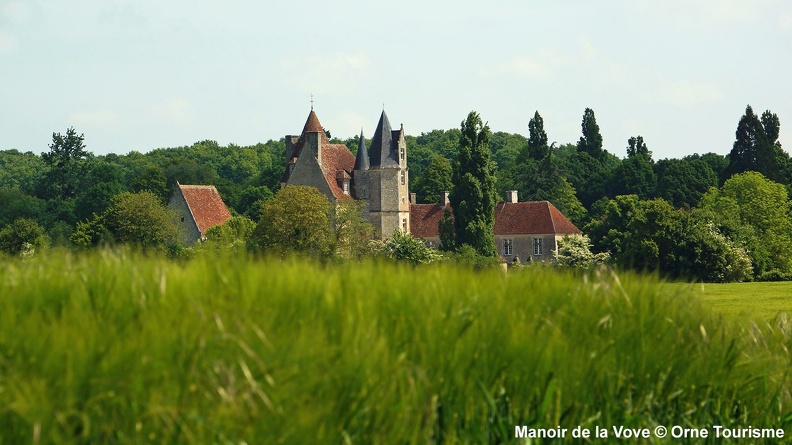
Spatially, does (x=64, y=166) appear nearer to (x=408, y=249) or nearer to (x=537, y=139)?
(x=537, y=139)

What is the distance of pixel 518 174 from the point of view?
10881 cm

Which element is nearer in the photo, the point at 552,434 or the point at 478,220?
the point at 552,434

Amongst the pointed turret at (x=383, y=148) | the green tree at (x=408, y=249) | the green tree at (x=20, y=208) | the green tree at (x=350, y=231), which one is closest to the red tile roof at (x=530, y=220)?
the pointed turret at (x=383, y=148)

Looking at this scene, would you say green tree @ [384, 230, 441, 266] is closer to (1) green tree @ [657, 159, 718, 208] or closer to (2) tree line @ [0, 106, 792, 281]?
(2) tree line @ [0, 106, 792, 281]

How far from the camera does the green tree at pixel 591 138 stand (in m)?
124

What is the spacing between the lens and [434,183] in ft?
320

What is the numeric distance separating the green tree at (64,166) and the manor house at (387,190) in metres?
39.5

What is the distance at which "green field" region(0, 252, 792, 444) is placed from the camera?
4.91m

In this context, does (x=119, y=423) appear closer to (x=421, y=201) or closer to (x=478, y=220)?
(x=478, y=220)

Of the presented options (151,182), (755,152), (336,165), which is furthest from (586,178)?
(151,182)

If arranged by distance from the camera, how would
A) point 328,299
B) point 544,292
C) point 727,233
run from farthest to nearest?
Answer: point 727,233, point 544,292, point 328,299

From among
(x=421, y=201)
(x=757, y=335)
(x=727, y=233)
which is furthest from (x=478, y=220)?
(x=757, y=335)

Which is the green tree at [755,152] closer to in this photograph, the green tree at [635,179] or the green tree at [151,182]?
the green tree at [635,179]

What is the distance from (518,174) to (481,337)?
10316cm
